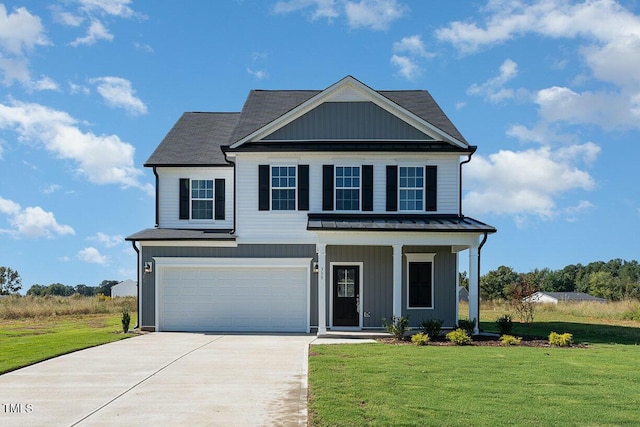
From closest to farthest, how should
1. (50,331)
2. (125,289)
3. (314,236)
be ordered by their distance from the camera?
(314,236) → (50,331) → (125,289)

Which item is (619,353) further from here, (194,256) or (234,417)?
(194,256)

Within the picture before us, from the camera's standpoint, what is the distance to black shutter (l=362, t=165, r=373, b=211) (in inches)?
839

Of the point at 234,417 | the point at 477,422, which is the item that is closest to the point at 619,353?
the point at 477,422

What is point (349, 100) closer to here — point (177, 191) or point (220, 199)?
point (220, 199)

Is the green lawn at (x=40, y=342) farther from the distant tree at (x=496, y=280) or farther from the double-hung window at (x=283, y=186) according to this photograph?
the distant tree at (x=496, y=280)

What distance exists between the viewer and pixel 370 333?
19594 mm

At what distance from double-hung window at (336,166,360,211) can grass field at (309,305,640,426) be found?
5.87m

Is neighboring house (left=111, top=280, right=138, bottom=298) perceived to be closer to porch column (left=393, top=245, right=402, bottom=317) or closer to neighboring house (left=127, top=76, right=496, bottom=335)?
neighboring house (left=127, top=76, right=496, bottom=335)

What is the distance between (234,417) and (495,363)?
6.73m

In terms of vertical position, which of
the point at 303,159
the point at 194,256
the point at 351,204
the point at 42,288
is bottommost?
the point at 42,288

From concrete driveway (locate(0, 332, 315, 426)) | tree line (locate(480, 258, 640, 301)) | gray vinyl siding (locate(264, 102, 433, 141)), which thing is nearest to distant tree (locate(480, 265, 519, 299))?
tree line (locate(480, 258, 640, 301))

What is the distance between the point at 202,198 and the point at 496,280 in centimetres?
4177

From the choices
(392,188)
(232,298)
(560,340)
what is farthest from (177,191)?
(560,340)

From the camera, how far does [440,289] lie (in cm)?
2141
